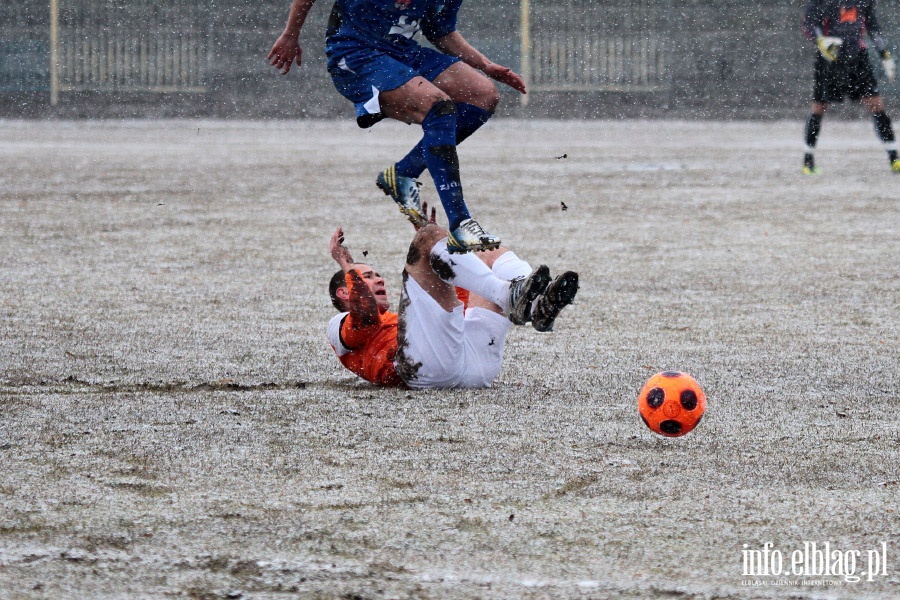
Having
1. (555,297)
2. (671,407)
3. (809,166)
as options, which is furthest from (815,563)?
(809,166)

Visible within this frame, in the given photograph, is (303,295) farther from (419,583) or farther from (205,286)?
(419,583)

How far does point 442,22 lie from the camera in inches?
231

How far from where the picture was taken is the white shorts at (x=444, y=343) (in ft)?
16.9

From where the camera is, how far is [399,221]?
435 inches

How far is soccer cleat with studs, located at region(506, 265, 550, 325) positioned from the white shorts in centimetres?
28

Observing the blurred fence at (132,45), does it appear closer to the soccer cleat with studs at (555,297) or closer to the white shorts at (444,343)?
the white shorts at (444,343)

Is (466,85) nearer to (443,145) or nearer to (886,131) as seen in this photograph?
(443,145)

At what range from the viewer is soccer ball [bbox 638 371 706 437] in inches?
170

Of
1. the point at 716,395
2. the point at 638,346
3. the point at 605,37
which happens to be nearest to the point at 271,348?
the point at 638,346

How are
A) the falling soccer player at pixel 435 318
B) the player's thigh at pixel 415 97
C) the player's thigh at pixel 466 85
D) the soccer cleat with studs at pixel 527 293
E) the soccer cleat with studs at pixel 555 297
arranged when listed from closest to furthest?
the soccer cleat with studs at pixel 555 297 < the soccer cleat with studs at pixel 527 293 < the falling soccer player at pixel 435 318 < the player's thigh at pixel 415 97 < the player's thigh at pixel 466 85

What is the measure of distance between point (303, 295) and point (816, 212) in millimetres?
5516

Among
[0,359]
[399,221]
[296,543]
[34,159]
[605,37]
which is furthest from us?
[605,37]

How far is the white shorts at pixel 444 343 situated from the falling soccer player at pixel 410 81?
306 millimetres

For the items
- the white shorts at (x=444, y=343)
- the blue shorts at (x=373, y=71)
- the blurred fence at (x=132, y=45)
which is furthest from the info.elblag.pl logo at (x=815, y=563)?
the blurred fence at (x=132, y=45)
